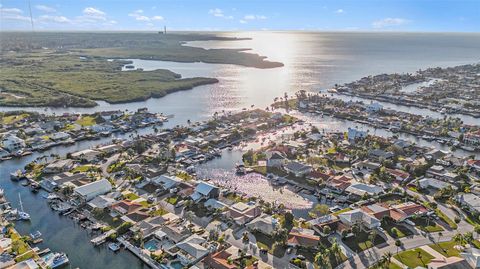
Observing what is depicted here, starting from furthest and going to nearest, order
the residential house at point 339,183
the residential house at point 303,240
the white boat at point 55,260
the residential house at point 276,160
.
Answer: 1. the residential house at point 276,160
2. the residential house at point 339,183
3. the residential house at point 303,240
4. the white boat at point 55,260

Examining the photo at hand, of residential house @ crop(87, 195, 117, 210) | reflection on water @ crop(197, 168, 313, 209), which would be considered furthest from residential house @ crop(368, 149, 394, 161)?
residential house @ crop(87, 195, 117, 210)

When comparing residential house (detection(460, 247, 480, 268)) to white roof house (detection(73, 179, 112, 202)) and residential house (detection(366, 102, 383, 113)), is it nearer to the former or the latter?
white roof house (detection(73, 179, 112, 202))

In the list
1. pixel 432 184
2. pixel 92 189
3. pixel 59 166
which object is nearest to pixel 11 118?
pixel 59 166

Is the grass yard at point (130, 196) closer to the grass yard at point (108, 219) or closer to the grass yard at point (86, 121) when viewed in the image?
the grass yard at point (108, 219)

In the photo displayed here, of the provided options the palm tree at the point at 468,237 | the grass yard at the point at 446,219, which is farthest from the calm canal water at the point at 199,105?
the palm tree at the point at 468,237

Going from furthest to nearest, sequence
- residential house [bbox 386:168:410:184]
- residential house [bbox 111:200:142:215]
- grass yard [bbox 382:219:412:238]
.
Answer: residential house [bbox 386:168:410:184] → residential house [bbox 111:200:142:215] → grass yard [bbox 382:219:412:238]

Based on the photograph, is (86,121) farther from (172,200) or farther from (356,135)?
(356,135)
